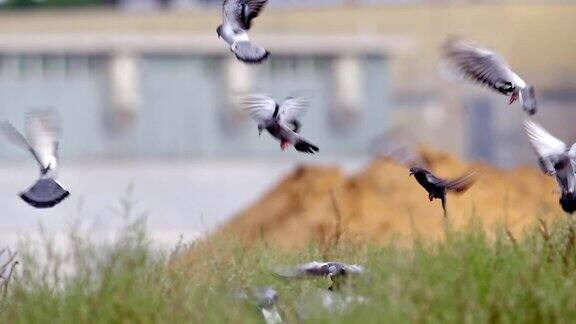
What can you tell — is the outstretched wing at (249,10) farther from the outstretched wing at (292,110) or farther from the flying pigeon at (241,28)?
the outstretched wing at (292,110)

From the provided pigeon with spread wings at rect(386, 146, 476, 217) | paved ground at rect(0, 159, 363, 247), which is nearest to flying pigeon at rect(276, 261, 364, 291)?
pigeon with spread wings at rect(386, 146, 476, 217)

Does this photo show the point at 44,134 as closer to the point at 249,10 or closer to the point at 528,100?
the point at 249,10

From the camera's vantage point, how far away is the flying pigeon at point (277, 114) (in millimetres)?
9117

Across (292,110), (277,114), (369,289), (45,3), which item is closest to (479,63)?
(292,110)

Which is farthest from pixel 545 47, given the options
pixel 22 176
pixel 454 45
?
pixel 454 45

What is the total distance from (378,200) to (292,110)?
33.8 ft

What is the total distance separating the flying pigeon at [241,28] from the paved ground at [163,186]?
84.5 feet

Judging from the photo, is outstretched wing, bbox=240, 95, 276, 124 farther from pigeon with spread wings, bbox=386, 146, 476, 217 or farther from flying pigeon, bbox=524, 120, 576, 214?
flying pigeon, bbox=524, 120, 576, 214

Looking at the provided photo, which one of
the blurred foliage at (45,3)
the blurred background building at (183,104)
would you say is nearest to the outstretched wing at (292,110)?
the blurred background building at (183,104)

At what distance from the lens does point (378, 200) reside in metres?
19.5

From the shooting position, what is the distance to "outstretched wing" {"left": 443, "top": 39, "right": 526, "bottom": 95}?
9.70m

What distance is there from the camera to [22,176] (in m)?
36.1

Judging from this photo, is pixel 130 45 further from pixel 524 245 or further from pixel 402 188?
pixel 524 245

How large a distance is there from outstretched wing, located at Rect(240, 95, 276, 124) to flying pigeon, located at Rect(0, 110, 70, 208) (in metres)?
1.21
